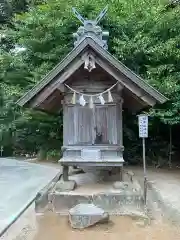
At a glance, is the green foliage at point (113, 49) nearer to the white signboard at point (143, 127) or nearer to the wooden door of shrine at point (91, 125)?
the white signboard at point (143, 127)

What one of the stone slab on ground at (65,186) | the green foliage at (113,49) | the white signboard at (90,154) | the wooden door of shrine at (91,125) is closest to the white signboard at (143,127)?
the wooden door of shrine at (91,125)

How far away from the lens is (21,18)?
18.0 meters

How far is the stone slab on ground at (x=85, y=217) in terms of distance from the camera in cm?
638

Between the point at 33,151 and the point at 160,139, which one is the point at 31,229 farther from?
the point at 33,151

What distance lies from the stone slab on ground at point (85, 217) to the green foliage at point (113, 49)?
759cm

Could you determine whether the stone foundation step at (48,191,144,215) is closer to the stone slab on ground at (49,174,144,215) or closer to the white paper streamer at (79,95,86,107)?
the stone slab on ground at (49,174,144,215)

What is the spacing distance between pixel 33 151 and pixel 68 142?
16.1 metres

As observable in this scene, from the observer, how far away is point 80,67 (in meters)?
8.01

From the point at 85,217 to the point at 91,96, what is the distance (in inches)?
113

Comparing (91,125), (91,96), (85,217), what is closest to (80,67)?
(91,96)

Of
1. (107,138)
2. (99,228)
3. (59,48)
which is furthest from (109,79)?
(59,48)

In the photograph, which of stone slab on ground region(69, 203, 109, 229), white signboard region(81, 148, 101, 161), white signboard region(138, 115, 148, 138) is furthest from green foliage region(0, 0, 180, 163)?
stone slab on ground region(69, 203, 109, 229)

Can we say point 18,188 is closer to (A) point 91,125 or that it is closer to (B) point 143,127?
(A) point 91,125

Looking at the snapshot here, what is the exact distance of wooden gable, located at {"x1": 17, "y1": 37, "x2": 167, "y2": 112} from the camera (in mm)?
7746
